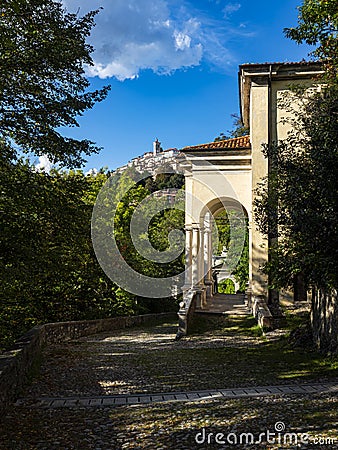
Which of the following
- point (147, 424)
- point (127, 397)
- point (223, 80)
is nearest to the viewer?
point (147, 424)

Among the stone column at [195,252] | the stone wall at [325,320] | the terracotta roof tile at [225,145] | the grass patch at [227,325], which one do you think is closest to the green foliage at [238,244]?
the stone column at [195,252]

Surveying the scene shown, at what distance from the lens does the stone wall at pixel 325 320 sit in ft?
33.7

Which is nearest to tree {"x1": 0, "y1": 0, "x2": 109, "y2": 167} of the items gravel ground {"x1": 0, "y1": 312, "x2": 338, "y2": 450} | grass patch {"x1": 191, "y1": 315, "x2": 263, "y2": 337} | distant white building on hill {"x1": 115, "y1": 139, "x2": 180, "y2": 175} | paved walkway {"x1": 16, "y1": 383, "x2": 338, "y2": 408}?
gravel ground {"x1": 0, "y1": 312, "x2": 338, "y2": 450}

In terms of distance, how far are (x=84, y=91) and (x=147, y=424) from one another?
846 centimetres

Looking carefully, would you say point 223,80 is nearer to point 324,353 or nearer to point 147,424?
point 324,353

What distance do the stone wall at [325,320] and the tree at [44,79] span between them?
6.62 metres

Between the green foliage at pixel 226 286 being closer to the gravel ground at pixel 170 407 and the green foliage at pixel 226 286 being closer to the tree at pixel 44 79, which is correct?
the gravel ground at pixel 170 407

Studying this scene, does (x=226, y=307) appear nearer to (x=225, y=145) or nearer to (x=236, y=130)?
(x=225, y=145)

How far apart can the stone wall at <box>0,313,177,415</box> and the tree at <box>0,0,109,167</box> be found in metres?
4.41

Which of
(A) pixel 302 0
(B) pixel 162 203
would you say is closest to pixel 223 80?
(B) pixel 162 203

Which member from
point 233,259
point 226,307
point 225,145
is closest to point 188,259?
point 226,307

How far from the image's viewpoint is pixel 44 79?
1093cm

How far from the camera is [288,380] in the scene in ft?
28.7

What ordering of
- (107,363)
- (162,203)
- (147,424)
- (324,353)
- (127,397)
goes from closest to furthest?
(147,424) < (127,397) < (324,353) < (107,363) < (162,203)
